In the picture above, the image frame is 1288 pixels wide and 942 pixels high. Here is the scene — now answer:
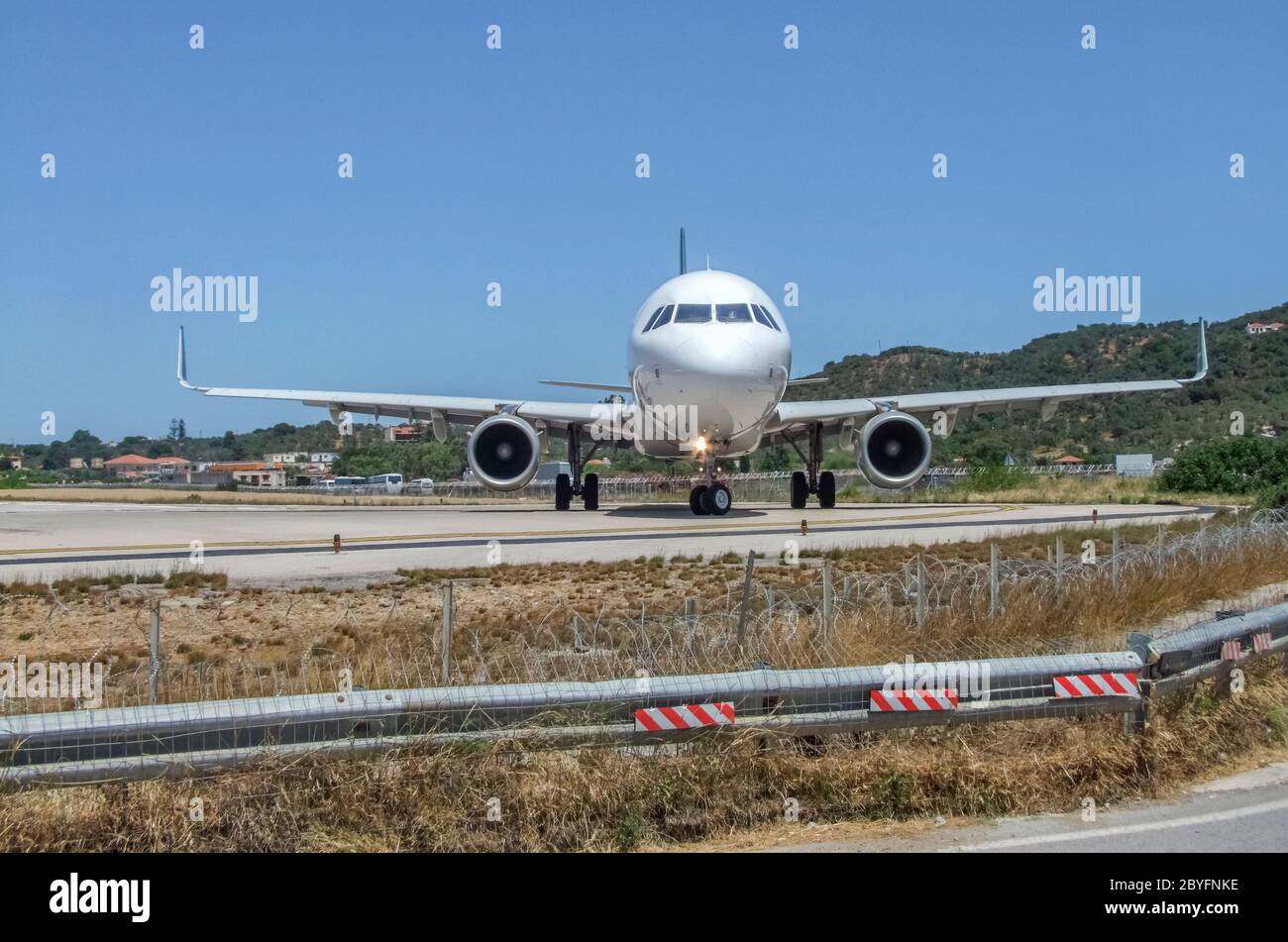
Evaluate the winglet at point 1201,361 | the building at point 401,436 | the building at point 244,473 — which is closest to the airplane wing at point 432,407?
the winglet at point 1201,361

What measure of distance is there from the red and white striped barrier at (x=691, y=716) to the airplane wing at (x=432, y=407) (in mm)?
23868

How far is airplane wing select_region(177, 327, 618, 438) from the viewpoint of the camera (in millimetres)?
30516

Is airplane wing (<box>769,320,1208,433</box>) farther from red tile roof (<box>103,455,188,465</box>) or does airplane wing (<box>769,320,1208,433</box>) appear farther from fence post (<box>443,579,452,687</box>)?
red tile roof (<box>103,455,188,465</box>)

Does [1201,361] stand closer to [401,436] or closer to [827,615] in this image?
[827,615]

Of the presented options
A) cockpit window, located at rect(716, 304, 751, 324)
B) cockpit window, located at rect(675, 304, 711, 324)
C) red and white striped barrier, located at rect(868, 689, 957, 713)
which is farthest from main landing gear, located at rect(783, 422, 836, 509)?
red and white striped barrier, located at rect(868, 689, 957, 713)

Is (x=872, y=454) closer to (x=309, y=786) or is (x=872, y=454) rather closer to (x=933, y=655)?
(x=933, y=655)

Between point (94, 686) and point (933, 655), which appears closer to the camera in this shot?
point (94, 686)

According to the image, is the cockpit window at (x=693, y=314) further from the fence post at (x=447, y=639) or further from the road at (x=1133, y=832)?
the road at (x=1133, y=832)

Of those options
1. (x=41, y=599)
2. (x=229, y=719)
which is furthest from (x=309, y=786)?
(x=41, y=599)

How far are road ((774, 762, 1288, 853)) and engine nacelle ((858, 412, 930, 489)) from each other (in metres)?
21.3

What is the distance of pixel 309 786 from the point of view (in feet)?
19.9

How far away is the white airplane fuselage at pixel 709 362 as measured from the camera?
902 inches

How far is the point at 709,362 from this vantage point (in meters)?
22.7
